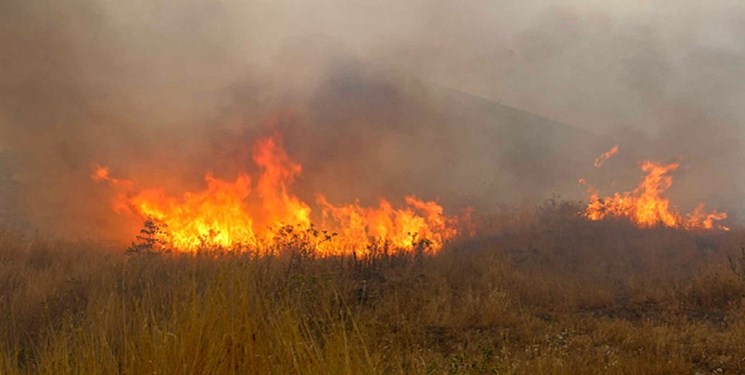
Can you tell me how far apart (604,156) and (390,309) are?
1539cm

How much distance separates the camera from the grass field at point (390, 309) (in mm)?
2908

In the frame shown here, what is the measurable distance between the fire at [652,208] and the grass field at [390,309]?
856mm

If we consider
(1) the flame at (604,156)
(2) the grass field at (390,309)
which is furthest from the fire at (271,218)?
(1) the flame at (604,156)

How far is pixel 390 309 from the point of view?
6586mm

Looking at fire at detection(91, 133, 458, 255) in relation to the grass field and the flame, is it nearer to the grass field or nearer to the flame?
the grass field

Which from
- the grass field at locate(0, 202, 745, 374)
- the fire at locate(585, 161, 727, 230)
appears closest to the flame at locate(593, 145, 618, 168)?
the fire at locate(585, 161, 727, 230)

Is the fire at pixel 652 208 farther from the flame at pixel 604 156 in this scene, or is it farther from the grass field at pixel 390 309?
the flame at pixel 604 156

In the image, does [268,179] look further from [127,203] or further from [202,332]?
[202,332]

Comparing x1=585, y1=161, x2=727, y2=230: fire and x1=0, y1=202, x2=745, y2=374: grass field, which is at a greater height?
x1=585, y1=161, x2=727, y2=230: fire

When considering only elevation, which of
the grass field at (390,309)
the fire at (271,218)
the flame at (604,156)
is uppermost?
the flame at (604,156)

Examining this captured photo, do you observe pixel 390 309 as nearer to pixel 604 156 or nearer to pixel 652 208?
pixel 652 208

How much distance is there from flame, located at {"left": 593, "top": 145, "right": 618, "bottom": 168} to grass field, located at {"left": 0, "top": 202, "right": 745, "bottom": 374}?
253 inches

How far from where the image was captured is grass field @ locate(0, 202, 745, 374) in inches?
114

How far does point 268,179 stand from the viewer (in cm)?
1263
